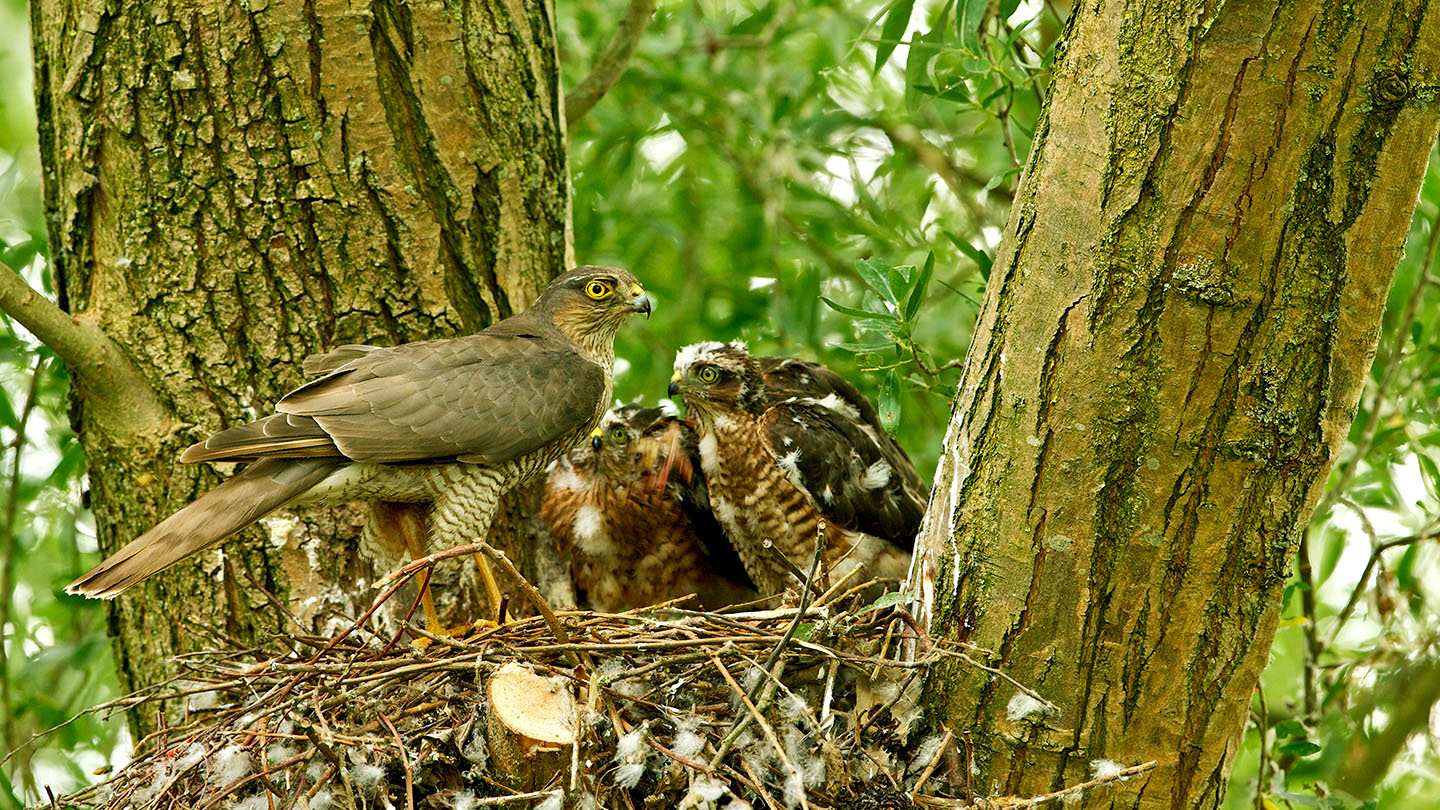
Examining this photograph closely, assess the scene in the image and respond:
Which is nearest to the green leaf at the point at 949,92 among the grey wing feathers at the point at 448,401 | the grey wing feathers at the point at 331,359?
the grey wing feathers at the point at 448,401

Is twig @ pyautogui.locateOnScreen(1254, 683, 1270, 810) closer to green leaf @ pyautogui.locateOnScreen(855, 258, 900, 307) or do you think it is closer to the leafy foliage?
the leafy foliage

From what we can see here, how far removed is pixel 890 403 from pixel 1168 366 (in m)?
1.40

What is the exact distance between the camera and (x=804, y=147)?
5.74 metres

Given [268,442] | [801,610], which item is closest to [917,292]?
[801,610]

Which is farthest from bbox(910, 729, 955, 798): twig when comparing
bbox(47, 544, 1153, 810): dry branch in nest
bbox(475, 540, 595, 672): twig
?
bbox(475, 540, 595, 672): twig

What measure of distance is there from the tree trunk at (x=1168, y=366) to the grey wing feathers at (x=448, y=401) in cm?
151

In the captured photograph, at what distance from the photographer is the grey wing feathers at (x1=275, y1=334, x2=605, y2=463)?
3.43m

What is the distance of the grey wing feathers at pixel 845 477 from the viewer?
424 cm

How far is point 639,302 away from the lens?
438 cm

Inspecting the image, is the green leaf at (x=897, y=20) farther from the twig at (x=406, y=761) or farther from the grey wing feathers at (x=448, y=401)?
the twig at (x=406, y=761)

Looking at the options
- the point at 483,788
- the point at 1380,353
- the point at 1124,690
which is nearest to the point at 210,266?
the point at 483,788

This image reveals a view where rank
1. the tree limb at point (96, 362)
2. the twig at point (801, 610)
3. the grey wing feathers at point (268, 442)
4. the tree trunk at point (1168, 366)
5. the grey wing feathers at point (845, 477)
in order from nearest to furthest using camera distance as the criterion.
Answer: the tree trunk at point (1168, 366), the twig at point (801, 610), the grey wing feathers at point (268, 442), the tree limb at point (96, 362), the grey wing feathers at point (845, 477)

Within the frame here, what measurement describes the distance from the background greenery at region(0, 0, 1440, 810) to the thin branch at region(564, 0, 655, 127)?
818 millimetres

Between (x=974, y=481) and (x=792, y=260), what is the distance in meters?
3.87
